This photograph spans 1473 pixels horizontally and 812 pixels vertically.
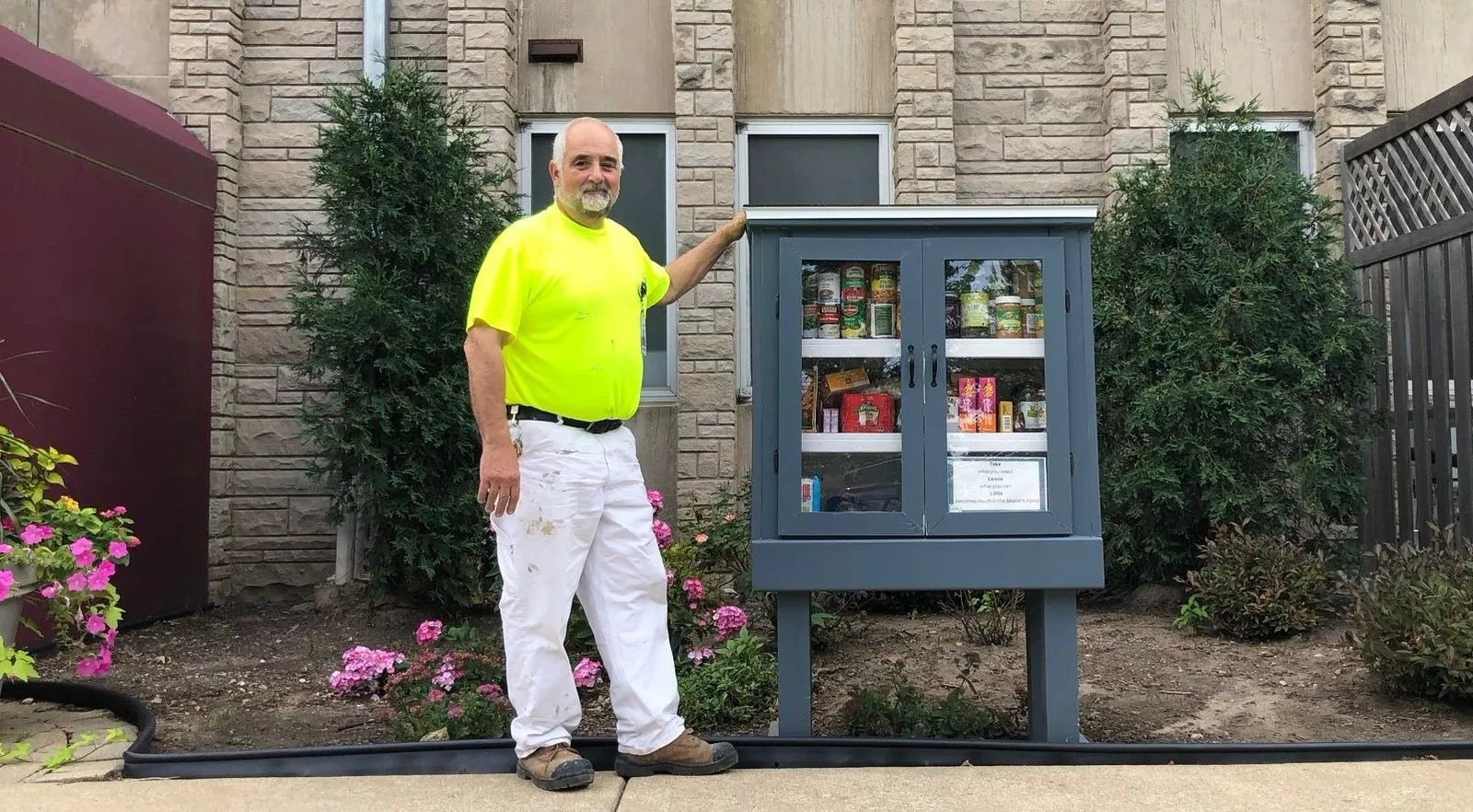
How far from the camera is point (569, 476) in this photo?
10.7 feet

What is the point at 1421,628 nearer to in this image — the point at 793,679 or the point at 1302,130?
the point at 793,679

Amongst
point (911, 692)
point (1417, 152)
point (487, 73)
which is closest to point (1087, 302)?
point (911, 692)

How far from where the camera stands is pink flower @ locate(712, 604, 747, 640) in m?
4.69

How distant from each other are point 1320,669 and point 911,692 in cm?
208

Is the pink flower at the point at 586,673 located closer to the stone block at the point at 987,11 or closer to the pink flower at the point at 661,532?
the pink flower at the point at 661,532

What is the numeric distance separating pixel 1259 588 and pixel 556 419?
3616 millimetres

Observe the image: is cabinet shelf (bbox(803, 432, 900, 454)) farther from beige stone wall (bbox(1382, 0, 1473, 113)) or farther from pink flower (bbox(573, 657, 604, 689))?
beige stone wall (bbox(1382, 0, 1473, 113))

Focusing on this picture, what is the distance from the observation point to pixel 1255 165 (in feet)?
19.8

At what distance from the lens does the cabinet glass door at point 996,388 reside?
146 inches

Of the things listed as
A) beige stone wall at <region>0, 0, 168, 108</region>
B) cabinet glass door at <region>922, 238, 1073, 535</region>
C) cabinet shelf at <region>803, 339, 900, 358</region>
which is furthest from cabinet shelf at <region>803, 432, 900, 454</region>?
beige stone wall at <region>0, 0, 168, 108</region>

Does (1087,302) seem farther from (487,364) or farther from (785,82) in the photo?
(785,82)

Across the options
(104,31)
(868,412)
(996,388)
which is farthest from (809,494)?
(104,31)

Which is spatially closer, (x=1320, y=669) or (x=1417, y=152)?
(x=1320, y=669)

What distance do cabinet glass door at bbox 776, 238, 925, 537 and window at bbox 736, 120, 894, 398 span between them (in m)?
3.65
